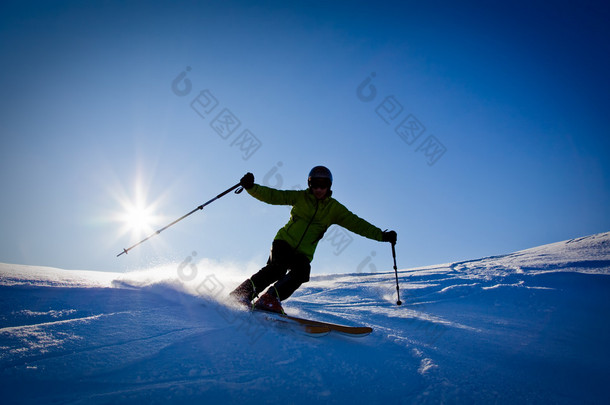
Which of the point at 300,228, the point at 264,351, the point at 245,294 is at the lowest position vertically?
the point at 264,351

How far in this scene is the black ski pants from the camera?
425cm

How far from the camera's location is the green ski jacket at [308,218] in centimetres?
459

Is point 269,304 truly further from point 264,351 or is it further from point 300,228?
point 264,351

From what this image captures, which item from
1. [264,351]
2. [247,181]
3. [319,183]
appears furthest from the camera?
[247,181]

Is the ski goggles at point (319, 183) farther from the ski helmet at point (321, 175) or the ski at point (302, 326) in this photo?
the ski at point (302, 326)

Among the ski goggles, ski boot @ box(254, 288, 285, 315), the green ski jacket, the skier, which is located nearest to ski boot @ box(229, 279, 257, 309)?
the skier

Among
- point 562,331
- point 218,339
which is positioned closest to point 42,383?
point 218,339

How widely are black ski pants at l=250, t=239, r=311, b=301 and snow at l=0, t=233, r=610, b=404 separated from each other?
0.54m

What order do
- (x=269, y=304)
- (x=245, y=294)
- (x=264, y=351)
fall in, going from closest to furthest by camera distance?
(x=264, y=351), (x=269, y=304), (x=245, y=294)

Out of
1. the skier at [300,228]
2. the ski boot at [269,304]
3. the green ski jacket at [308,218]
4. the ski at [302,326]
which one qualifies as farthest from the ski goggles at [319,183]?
the ski at [302,326]

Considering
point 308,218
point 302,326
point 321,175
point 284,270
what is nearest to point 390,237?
point 308,218

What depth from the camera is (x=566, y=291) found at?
4750 millimetres

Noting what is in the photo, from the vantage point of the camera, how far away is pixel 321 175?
4.52m

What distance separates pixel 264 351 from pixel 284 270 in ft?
7.42
